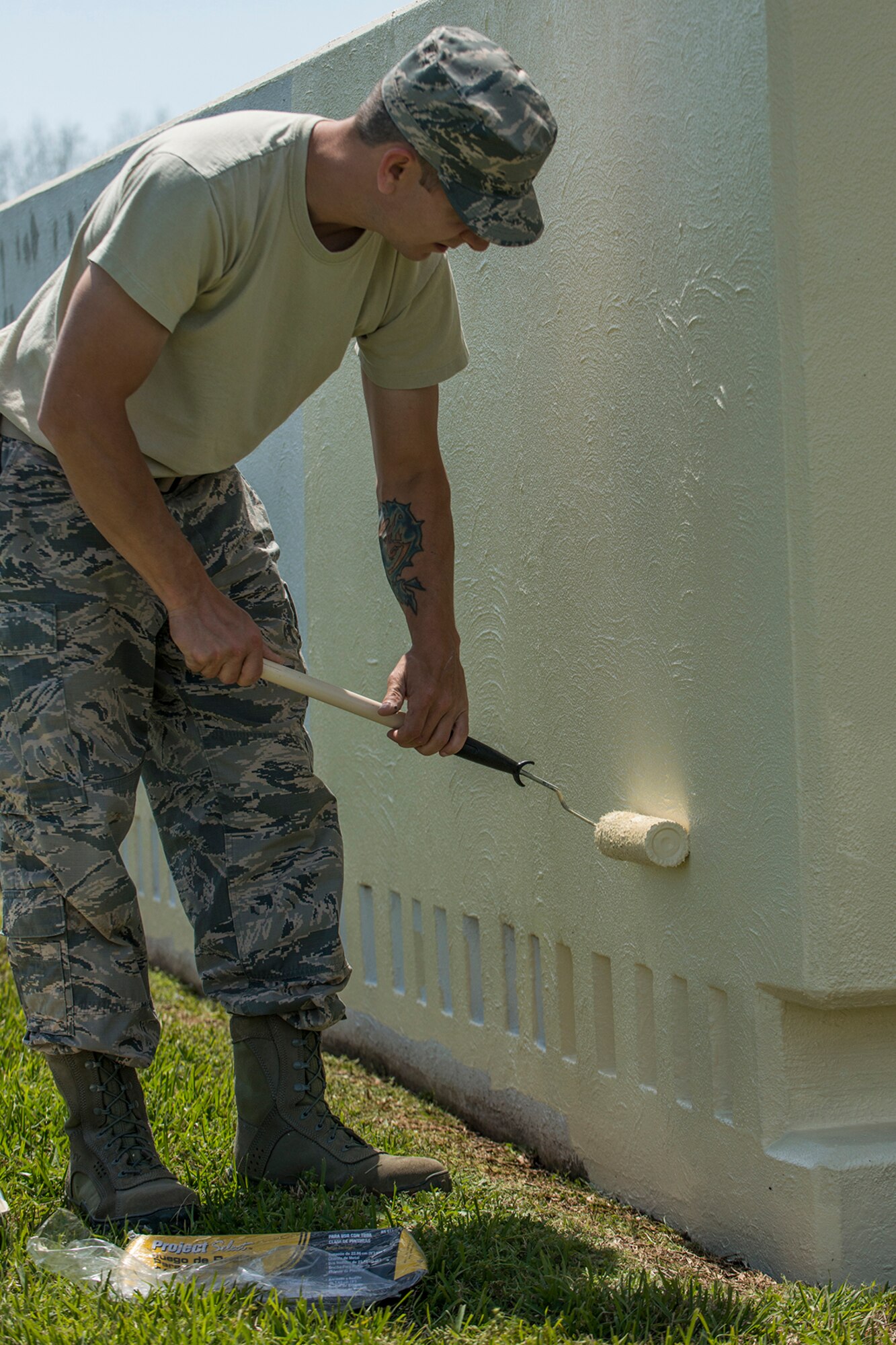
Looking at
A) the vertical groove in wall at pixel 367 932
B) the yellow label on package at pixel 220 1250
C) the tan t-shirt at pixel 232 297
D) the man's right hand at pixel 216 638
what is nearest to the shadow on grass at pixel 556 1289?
the yellow label on package at pixel 220 1250

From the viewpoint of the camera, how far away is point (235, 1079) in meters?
2.43

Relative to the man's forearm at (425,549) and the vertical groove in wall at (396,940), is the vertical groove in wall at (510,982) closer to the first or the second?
the vertical groove in wall at (396,940)

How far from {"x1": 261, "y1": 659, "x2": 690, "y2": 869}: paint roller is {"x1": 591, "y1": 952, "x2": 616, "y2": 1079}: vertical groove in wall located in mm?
243

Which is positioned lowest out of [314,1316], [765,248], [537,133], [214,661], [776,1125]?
[314,1316]

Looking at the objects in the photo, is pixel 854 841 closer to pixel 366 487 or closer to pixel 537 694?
pixel 537 694

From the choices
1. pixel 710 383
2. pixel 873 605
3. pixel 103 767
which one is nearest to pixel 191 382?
pixel 103 767

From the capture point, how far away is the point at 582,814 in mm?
2402

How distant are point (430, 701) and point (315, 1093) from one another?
667 millimetres

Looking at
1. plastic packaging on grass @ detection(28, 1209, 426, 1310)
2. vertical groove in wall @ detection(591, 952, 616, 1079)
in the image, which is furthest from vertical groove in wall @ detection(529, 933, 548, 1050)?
plastic packaging on grass @ detection(28, 1209, 426, 1310)

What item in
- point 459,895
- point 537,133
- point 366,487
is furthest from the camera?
point 366,487

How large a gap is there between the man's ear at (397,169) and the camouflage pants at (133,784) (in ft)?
1.98

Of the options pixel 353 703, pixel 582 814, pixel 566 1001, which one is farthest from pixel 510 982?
pixel 353 703

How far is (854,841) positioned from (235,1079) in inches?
44.6

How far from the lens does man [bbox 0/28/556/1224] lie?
1.98m
